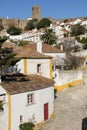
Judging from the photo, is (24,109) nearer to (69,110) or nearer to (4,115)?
(4,115)

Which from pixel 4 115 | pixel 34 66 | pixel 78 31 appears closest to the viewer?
pixel 4 115

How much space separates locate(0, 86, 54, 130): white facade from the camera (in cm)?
3005

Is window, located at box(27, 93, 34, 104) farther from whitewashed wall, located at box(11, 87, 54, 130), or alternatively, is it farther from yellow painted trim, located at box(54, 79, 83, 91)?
yellow painted trim, located at box(54, 79, 83, 91)

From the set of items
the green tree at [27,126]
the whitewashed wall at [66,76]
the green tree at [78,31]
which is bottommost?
the green tree at [27,126]

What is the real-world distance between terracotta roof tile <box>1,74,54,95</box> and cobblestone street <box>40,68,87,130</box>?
3.58 m

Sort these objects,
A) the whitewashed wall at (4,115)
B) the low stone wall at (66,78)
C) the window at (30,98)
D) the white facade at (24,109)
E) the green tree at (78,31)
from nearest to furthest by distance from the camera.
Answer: the whitewashed wall at (4,115)
the white facade at (24,109)
the window at (30,98)
the low stone wall at (66,78)
the green tree at (78,31)

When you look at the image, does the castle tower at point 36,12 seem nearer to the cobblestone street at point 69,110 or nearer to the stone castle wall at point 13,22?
the stone castle wall at point 13,22

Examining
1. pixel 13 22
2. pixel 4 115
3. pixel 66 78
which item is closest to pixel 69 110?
pixel 4 115

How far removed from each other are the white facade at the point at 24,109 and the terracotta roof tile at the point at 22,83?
0.40m

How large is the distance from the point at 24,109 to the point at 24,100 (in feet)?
2.75

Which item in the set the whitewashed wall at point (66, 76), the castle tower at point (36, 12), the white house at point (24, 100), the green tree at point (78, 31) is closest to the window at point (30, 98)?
the white house at point (24, 100)

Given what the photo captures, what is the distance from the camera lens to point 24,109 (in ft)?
105

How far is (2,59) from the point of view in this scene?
31.9m

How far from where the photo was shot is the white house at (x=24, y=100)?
30.1 m
